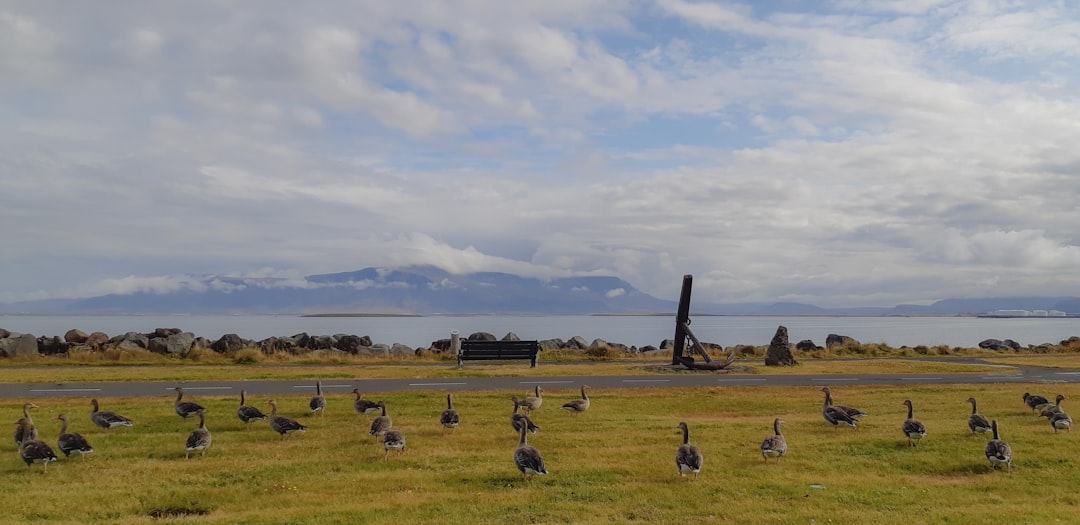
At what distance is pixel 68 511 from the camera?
11.1m

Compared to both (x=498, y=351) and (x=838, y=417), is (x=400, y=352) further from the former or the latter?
(x=838, y=417)

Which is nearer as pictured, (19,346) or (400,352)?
(19,346)

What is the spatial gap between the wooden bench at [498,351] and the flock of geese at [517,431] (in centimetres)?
1680

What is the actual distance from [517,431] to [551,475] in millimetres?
4265

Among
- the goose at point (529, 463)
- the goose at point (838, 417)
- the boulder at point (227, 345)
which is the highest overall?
the boulder at point (227, 345)

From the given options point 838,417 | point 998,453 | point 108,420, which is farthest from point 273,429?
point 998,453

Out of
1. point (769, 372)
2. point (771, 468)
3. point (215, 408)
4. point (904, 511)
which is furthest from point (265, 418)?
point (769, 372)

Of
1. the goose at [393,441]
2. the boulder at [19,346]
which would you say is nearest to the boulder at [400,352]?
the boulder at [19,346]

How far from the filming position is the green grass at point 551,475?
36.7 ft

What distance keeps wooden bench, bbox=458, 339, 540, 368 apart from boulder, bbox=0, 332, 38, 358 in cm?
2558

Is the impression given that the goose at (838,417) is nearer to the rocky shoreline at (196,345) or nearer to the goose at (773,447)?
the goose at (773,447)

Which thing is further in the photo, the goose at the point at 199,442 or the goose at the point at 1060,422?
the goose at the point at 1060,422

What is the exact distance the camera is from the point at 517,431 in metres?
17.6

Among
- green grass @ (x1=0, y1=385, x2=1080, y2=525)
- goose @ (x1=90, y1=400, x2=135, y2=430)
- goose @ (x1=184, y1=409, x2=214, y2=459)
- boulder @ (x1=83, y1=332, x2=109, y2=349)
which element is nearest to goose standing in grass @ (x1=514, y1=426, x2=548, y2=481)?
green grass @ (x1=0, y1=385, x2=1080, y2=525)
